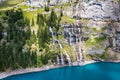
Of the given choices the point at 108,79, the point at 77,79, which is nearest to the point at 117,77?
the point at 108,79

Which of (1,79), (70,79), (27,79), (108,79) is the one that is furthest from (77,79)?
(1,79)

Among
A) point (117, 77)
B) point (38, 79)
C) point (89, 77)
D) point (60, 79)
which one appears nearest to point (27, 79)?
point (38, 79)

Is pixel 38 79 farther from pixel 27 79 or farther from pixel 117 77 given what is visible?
pixel 117 77

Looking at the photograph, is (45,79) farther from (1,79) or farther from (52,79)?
(1,79)

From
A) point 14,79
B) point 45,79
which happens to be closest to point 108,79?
point 45,79

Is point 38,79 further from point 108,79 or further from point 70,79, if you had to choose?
point 108,79
